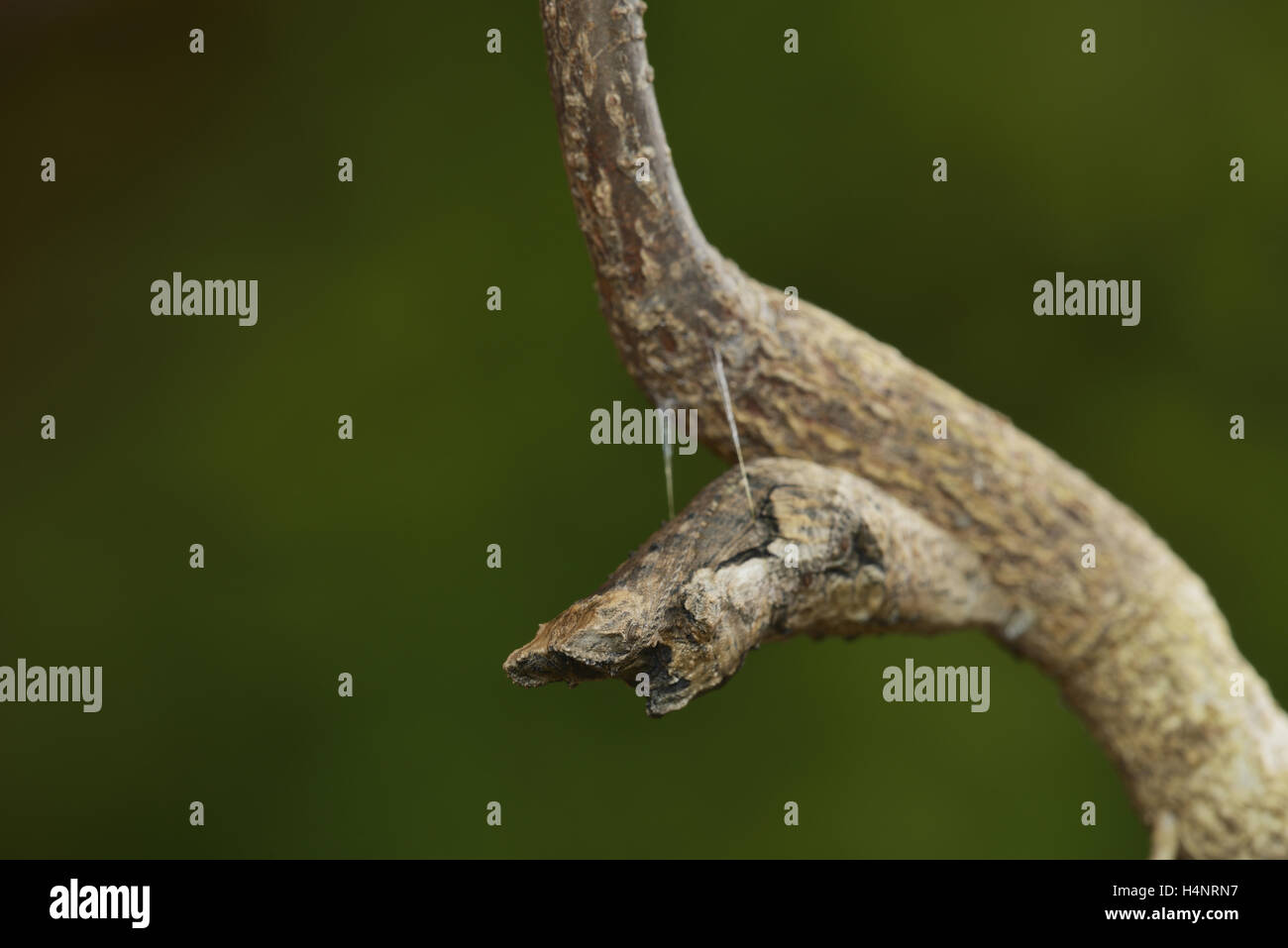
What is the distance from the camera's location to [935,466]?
194cm

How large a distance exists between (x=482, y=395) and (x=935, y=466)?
1780mm

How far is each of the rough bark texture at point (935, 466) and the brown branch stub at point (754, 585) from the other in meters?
0.02

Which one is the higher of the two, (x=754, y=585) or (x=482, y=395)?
(x=482, y=395)

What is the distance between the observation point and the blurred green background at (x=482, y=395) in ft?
10.6

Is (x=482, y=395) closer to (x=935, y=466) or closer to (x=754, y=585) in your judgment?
(x=935, y=466)

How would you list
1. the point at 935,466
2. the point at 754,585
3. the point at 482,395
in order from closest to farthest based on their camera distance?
the point at 754,585
the point at 935,466
the point at 482,395

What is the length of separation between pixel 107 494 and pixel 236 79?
4.28 ft

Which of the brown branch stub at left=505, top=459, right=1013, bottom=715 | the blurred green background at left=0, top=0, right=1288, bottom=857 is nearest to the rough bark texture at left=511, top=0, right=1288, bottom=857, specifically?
the brown branch stub at left=505, top=459, right=1013, bottom=715

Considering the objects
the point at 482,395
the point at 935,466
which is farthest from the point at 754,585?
the point at 482,395

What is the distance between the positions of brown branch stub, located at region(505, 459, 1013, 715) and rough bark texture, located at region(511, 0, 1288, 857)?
2 cm

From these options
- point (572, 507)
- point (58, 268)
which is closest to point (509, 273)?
point (572, 507)

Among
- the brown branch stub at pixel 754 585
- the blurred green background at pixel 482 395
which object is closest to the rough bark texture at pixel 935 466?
the brown branch stub at pixel 754 585

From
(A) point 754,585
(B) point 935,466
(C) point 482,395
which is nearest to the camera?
(A) point 754,585

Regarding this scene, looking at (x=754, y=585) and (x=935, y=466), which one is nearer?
(x=754, y=585)
